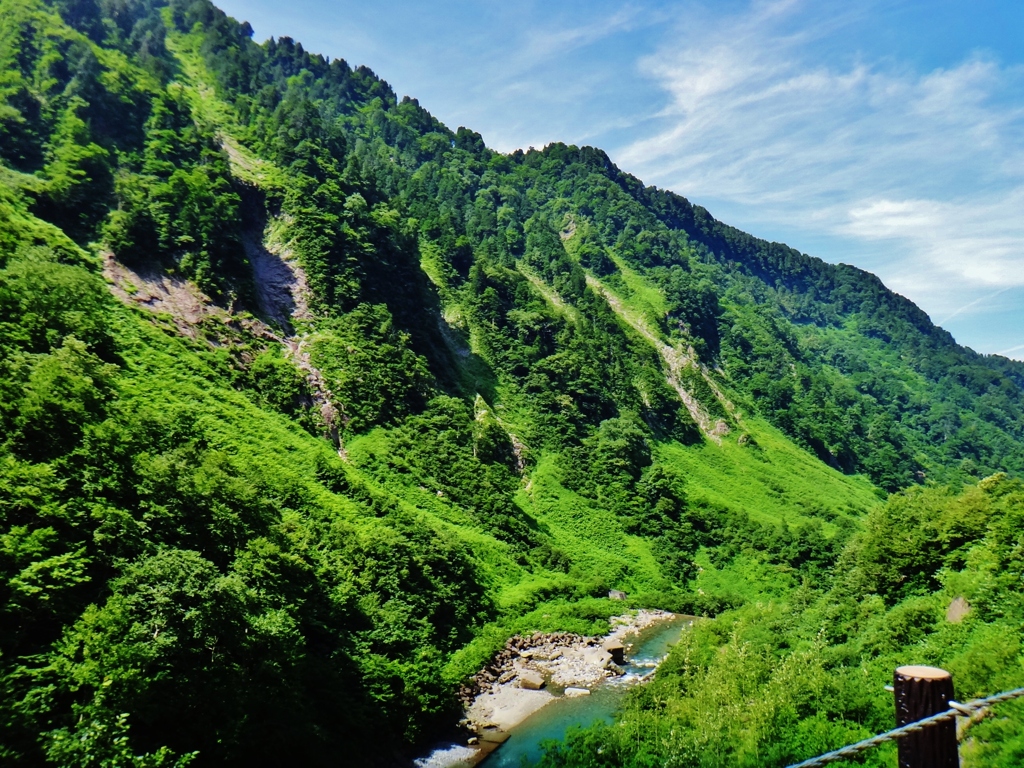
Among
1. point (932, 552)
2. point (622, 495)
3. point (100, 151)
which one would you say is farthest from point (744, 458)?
point (100, 151)

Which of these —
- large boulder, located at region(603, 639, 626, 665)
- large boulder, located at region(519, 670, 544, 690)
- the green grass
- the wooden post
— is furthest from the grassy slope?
the wooden post

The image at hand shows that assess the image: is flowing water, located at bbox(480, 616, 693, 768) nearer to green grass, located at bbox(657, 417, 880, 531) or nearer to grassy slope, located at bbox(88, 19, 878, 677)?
grassy slope, located at bbox(88, 19, 878, 677)

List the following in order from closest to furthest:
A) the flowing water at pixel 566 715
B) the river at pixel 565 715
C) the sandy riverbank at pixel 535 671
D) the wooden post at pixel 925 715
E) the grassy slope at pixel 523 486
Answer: the wooden post at pixel 925 715, the river at pixel 565 715, the flowing water at pixel 566 715, the sandy riverbank at pixel 535 671, the grassy slope at pixel 523 486

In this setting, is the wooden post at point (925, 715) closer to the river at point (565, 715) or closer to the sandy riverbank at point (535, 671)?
the river at point (565, 715)

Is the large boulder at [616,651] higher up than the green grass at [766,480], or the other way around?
the green grass at [766,480]

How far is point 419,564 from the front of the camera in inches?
1732

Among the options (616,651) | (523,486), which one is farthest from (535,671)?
(523,486)

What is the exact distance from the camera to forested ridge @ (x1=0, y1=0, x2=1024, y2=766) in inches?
838

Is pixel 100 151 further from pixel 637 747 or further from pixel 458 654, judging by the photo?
pixel 637 747

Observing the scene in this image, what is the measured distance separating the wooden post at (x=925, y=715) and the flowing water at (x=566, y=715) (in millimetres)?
24865

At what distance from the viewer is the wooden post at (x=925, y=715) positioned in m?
4.56

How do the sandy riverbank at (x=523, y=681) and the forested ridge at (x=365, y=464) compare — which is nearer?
the forested ridge at (x=365, y=464)

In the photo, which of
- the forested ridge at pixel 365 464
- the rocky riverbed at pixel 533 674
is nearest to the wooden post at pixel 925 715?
the forested ridge at pixel 365 464

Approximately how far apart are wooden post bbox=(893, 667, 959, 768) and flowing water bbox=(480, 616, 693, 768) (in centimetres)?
2487
